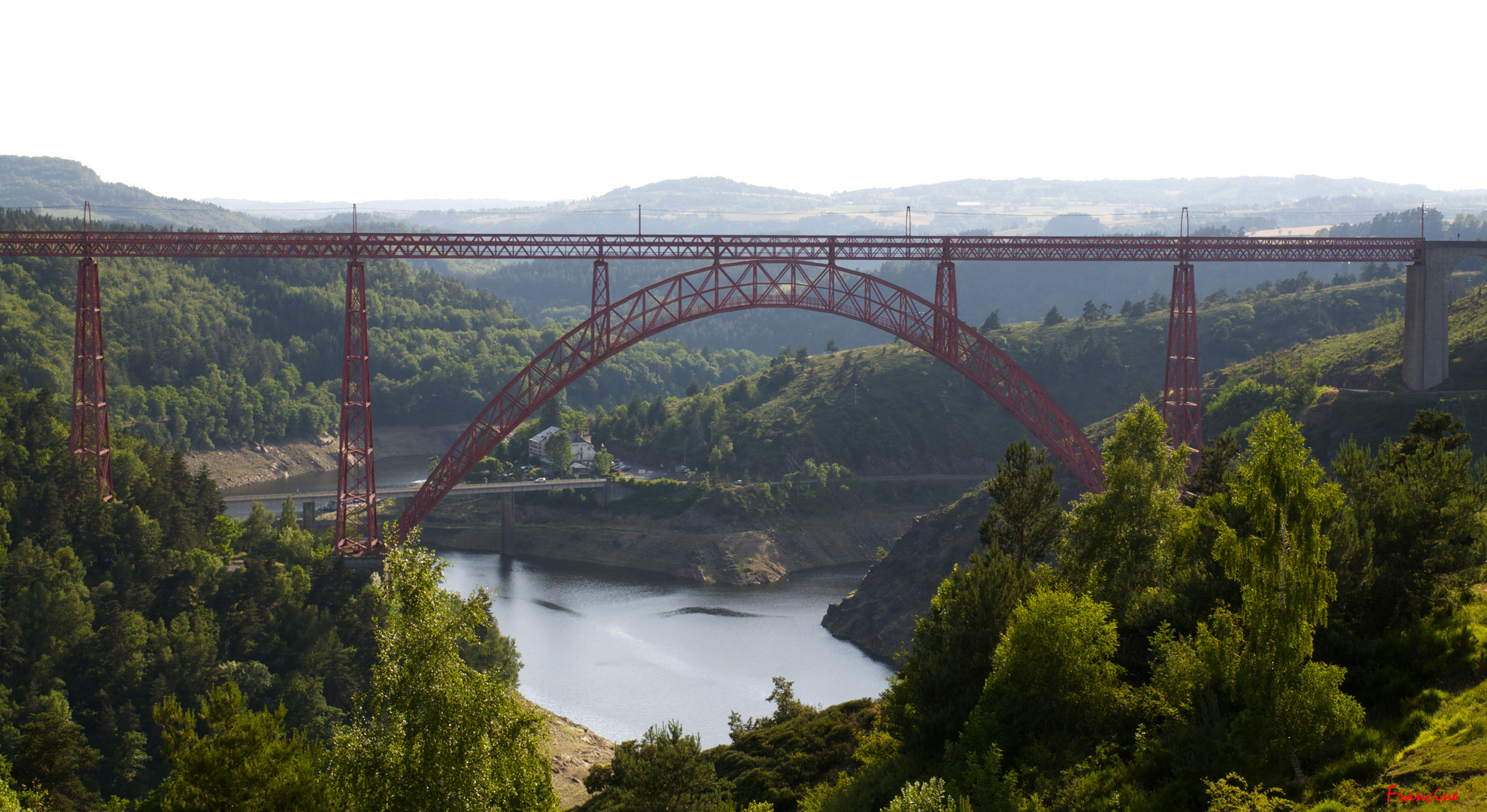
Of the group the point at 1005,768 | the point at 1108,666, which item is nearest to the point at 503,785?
the point at 1005,768

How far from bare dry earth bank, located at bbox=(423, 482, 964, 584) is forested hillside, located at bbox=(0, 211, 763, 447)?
34.3 m

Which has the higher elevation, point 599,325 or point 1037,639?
point 599,325

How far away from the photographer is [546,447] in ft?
314

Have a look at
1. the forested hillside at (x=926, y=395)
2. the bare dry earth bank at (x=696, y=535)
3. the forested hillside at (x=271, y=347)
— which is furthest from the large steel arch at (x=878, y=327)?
the forested hillside at (x=271, y=347)

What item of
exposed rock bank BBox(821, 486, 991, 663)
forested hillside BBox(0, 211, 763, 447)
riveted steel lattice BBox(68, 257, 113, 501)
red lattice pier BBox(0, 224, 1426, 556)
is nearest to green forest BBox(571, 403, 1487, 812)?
red lattice pier BBox(0, 224, 1426, 556)

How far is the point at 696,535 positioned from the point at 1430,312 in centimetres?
4518

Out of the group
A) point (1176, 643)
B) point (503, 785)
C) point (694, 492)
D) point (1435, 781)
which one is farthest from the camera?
point (694, 492)

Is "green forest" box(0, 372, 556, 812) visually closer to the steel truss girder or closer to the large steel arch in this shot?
the large steel arch

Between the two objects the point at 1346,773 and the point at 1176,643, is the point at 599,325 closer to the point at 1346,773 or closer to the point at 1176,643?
the point at 1176,643

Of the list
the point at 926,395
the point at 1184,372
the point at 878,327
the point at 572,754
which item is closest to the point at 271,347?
the point at 926,395

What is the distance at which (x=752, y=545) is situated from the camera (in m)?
79.1

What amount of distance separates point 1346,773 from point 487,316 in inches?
→ 5667

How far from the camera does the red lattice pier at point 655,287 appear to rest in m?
48.4

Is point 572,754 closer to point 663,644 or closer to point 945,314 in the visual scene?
point 663,644
